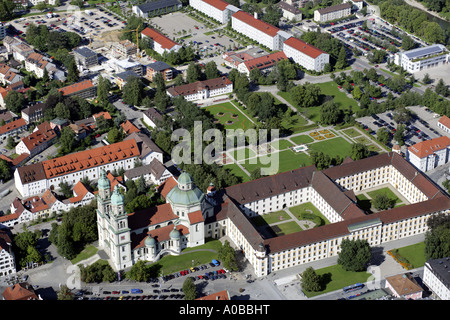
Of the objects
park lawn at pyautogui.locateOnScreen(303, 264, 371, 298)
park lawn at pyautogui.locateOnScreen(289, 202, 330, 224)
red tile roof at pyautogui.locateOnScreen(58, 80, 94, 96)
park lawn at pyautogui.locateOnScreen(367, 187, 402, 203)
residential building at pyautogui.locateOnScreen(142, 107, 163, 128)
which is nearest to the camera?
park lawn at pyautogui.locateOnScreen(303, 264, 371, 298)

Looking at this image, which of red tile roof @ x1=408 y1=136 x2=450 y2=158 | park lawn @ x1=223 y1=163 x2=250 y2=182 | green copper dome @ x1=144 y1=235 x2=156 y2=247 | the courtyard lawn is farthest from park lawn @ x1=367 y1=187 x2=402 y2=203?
green copper dome @ x1=144 y1=235 x2=156 y2=247

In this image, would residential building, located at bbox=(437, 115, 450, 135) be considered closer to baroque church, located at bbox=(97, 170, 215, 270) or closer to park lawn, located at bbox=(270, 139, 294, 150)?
park lawn, located at bbox=(270, 139, 294, 150)

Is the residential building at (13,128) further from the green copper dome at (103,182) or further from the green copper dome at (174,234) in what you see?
the green copper dome at (174,234)

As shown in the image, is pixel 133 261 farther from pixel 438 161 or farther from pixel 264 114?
pixel 438 161

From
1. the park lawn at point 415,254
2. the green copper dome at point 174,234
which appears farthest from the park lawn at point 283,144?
the green copper dome at point 174,234

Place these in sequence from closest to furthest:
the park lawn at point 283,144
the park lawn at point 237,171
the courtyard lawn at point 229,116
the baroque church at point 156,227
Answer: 1. the baroque church at point 156,227
2. the park lawn at point 237,171
3. the park lawn at point 283,144
4. the courtyard lawn at point 229,116

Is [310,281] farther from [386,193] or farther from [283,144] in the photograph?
[283,144]
